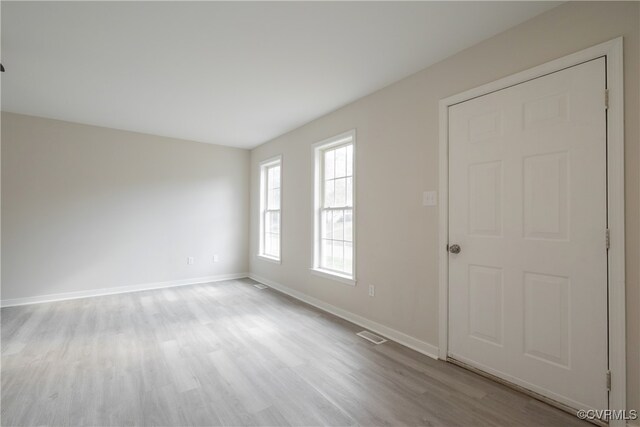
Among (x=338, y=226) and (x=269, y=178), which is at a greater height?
(x=269, y=178)

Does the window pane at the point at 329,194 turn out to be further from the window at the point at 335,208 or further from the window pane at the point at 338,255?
the window pane at the point at 338,255

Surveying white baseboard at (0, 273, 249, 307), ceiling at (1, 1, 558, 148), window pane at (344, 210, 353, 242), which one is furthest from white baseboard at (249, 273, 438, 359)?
ceiling at (1, 1, 558, 148)

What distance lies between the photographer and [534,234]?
1.98m

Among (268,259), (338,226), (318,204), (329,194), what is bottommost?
(268,259)

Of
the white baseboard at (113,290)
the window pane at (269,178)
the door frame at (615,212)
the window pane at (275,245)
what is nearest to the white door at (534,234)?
the door frame at (615,212)

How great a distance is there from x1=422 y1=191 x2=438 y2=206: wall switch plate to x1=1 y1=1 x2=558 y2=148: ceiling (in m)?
1.16

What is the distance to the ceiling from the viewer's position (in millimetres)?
1962

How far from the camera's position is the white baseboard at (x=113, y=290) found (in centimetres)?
395

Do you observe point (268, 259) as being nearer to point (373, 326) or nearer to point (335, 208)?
point (335, 208)

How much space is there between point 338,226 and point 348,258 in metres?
0.44

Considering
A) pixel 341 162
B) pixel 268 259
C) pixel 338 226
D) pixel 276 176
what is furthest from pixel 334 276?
pixel 276 176

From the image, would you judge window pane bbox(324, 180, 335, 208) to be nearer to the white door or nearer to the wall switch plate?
the wall switch plate

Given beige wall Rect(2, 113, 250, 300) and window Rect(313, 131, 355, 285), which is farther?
beige wall Rect(2, 113, 250, 300)

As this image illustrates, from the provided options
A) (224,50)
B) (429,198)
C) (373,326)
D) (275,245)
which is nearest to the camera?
(224,50)
